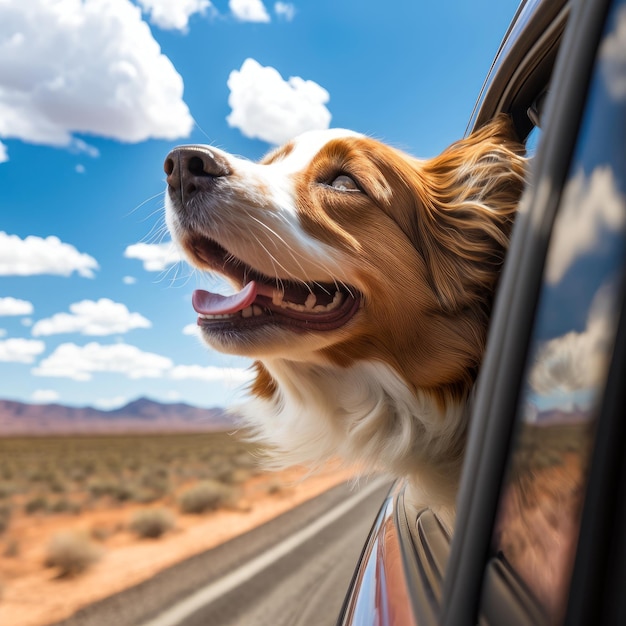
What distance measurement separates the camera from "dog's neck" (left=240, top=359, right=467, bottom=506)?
91.5 inches

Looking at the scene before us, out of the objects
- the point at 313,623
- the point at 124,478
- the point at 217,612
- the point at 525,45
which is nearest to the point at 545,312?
the point at 525,45

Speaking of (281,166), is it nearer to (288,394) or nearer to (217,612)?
(288,394)

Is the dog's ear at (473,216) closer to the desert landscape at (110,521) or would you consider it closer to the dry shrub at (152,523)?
the desert landscape at (110,521)

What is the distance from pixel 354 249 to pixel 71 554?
914 cm

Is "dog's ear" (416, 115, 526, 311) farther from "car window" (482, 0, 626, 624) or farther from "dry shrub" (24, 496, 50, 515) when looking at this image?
"dry shrub" (24, 496, 50, 515)

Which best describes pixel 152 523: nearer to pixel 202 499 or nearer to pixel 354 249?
pixel 202 499

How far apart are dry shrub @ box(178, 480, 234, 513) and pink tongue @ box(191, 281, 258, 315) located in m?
13.2

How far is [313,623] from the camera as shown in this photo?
4.89 meters

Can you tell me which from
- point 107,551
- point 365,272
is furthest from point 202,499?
point 365,272

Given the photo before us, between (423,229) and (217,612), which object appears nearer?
(423,229)

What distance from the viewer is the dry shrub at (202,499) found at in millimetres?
15094

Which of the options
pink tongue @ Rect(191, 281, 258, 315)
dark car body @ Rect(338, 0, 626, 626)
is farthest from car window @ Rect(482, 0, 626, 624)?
pink tongue @ Rect(191, 281, 258, 315)

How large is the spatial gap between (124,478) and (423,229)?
24372 mm

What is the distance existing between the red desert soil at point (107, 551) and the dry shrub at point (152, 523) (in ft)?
0.48
